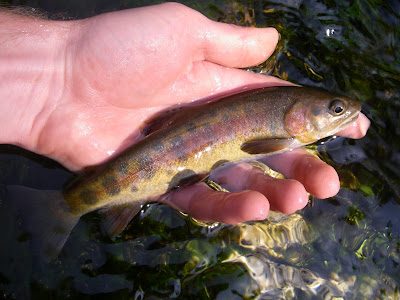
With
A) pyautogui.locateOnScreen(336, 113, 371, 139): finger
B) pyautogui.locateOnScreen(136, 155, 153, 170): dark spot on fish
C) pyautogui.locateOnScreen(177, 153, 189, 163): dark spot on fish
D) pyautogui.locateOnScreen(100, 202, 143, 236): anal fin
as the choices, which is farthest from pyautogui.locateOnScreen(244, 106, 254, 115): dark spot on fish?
pyautogui.locateOnScreen(100, 202, 143, 236): anal fin

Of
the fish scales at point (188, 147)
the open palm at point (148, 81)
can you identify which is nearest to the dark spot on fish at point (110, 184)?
the fish scales at point (188, 147)

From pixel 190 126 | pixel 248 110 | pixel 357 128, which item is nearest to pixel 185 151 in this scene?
pixel 190 126

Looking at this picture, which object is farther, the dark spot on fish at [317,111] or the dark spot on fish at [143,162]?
the dark spot on fish at [317,111]

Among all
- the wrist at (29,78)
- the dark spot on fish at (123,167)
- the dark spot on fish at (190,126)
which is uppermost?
the wrist at (29,78)

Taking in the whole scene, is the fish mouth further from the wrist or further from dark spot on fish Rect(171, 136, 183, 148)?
the wrist

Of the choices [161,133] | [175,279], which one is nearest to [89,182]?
[161,133]

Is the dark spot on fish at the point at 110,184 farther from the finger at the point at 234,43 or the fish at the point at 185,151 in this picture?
the finger at the point at 234,43

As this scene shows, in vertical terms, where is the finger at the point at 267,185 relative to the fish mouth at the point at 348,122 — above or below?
below
